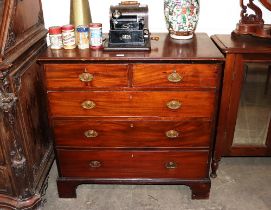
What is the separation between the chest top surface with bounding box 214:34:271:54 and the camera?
2.02 meters

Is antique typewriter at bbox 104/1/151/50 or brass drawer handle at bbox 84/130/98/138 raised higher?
antique typewriter at bbox 104/1/151/50

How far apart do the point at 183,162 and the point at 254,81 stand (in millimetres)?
753

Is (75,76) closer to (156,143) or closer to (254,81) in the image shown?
(156,143)

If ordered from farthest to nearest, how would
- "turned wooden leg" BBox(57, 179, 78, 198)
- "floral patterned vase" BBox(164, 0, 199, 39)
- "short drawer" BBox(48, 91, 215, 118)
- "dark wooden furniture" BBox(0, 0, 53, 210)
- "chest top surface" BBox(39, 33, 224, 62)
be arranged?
"turned wooden leg" BBox(57, 179, 78, 198)
"floral patterned vase" BBox(164, 0, 199, 39)
"short drawer" BBox(48, 91, 215, 118)
"chest top surface" BBox(39, 33, 224, 62)
"dark wooden furniture" BBox(0, 0, 53, 210)

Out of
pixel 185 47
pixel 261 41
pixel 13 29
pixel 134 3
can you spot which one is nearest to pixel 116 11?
pixel 134 3

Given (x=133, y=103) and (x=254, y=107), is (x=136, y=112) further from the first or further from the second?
(x=254, y=107)

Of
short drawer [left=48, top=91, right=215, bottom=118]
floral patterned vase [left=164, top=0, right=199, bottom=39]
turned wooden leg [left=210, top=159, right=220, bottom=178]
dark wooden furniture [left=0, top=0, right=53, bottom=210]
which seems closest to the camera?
dark wooden furniture [left=0, top=0, right=53, bottom=210]

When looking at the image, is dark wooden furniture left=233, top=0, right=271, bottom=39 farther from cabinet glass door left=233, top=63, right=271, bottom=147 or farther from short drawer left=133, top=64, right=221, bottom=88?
short drawer left=133, top=64, right=221, bottom=88

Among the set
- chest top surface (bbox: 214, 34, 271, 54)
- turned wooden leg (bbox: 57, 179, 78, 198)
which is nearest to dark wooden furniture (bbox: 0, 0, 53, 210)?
turned wooden leg (bbox: 57, 179, 78, 198)

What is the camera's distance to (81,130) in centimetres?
208

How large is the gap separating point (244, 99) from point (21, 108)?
1.51 meters

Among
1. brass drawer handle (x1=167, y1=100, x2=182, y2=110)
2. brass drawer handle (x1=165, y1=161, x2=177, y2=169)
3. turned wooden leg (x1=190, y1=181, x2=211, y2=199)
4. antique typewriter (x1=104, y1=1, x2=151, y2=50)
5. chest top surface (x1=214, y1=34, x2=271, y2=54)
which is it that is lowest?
turned wooden leg (x1=190, y1=181, x2=211, y2=199)

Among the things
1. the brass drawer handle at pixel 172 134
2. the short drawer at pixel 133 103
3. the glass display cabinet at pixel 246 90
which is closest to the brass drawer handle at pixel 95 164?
the short drawer at pixel 133 103

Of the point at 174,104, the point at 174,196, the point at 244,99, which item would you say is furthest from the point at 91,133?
the point at 244,99
